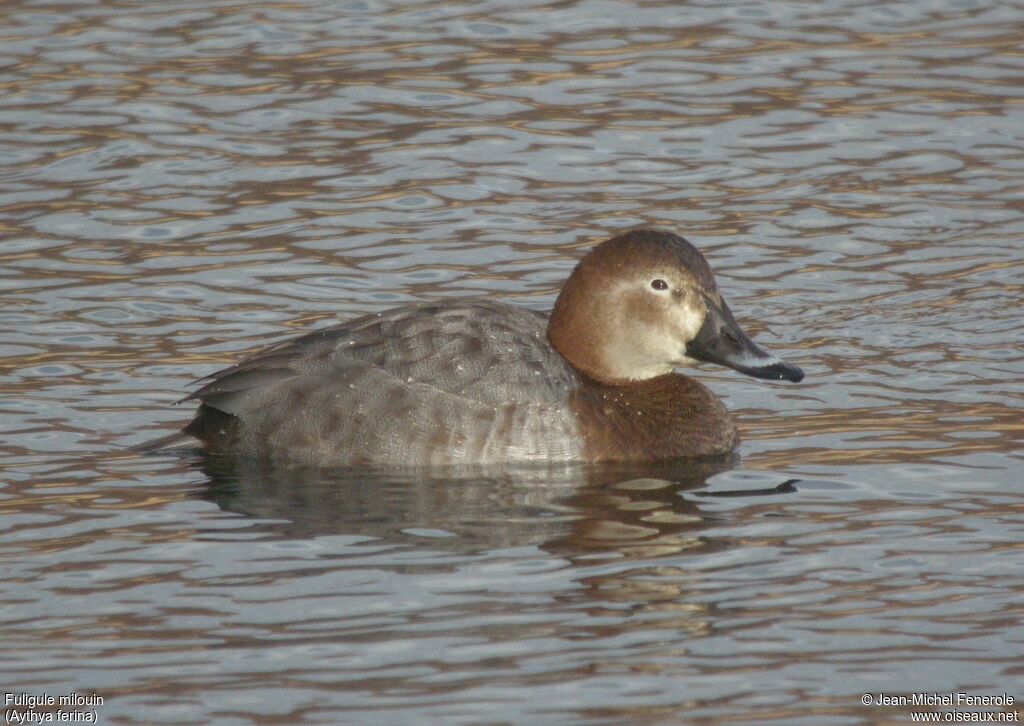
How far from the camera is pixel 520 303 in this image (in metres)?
9.33

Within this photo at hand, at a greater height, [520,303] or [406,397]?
[406,397]

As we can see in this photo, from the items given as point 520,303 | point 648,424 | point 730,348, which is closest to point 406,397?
point 648,424

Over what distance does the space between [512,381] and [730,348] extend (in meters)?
0.93

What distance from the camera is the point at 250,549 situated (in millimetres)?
6441

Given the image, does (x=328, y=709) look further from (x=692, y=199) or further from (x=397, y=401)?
(x=692, y=199)

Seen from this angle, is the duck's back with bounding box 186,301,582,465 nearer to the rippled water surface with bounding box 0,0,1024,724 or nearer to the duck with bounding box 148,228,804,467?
the duck with bounding box 148,228,804,467

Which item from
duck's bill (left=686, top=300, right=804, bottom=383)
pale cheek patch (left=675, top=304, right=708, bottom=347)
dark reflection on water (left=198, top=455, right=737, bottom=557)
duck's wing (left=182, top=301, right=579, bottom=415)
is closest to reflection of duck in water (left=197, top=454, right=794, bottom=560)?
dark reflection on water (left=198, top=455, right=737, bottom=557)

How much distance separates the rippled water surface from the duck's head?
444 millimetres

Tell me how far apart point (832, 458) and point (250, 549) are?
2.35 metres

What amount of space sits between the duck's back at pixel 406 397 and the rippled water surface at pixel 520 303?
0.56 feet

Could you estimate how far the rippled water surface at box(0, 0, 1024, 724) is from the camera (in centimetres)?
551

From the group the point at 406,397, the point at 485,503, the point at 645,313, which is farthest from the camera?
the point at 645,313

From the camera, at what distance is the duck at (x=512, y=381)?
24.2 ft

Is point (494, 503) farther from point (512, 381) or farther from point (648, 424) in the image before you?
point (648, 424)
